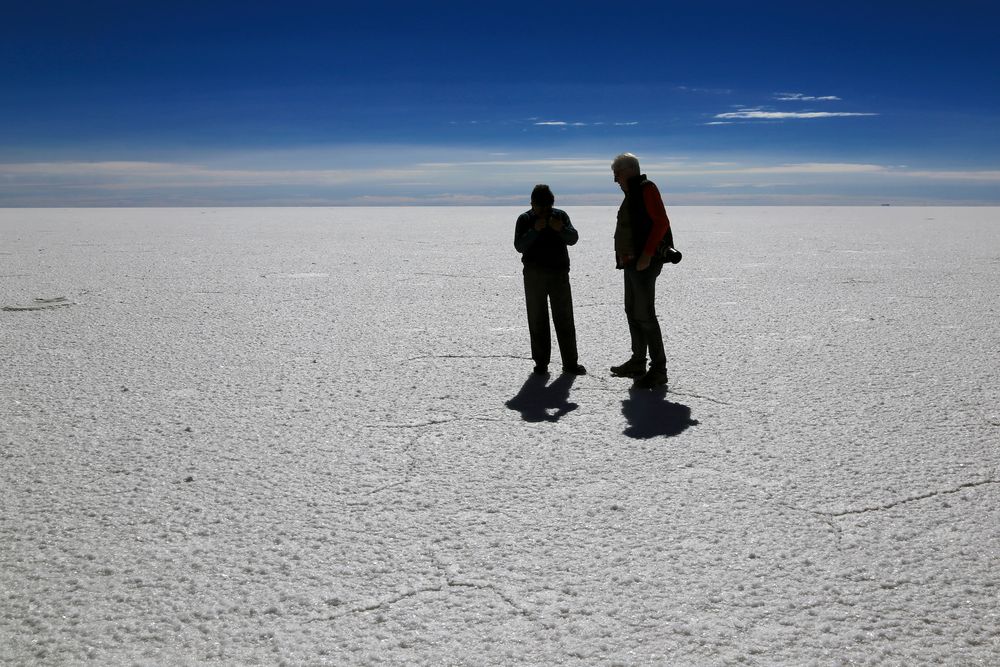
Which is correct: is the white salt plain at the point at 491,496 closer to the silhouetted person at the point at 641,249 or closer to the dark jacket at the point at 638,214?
the silhouetted person at the point at 641,249

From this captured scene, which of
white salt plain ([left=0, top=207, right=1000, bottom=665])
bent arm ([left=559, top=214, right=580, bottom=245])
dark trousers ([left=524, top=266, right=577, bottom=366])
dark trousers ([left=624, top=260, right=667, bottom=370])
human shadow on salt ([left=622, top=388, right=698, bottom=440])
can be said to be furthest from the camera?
dark trousers ([left=524, top=266, right=577, bottom=366])

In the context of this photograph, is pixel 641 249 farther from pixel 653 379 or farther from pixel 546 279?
pixel 653 379

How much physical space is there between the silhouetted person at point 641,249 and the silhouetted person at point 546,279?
0.41 m

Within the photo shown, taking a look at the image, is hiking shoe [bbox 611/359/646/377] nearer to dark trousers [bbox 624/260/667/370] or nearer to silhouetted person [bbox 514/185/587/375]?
dark trousers [bbox 624/260/667/370]

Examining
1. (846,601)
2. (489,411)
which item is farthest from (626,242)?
(846,601)

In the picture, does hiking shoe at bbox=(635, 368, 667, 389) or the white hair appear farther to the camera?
hiking shoe at bbox=(635, 368, 667, 389)

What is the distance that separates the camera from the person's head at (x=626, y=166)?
500 centimetres

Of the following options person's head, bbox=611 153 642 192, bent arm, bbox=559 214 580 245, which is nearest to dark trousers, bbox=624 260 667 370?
bent arm, bbox=559 214 580 245

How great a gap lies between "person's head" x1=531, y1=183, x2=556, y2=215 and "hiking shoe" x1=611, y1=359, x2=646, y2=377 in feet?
3.92

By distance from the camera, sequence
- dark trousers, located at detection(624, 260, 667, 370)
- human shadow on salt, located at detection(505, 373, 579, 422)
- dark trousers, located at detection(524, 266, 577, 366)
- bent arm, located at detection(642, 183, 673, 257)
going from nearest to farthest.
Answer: human shadow on salt, located at detection(505, 373, 579, 422) → bent arm, located at detection(642, 183, 673, 257) → dark trousers, located at detection(624, 260, 667, 370) → dark trousers, located at detection(524, 266, 577, 366)

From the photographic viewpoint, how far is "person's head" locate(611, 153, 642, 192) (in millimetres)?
5004

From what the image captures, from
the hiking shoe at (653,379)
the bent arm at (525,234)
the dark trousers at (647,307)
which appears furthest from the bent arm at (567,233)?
the hiking shoe at (653,379)

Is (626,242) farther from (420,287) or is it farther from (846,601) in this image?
(420,287)

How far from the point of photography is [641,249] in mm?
5094
